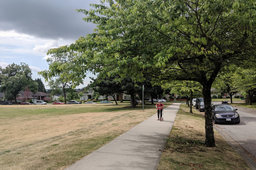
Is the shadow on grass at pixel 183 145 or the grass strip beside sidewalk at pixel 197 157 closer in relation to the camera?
the grass strip beside sidewalk at pixel 197 157

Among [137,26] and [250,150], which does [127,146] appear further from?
[250,150]

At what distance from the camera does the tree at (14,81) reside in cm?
7313

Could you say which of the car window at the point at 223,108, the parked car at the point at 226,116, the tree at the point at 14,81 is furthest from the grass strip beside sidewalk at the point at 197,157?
the tree at the point at 14,81

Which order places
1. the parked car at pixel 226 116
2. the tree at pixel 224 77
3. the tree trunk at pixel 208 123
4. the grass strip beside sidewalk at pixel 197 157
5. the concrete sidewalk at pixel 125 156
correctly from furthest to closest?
the parked car at pixel 226 116 < the tree at pixel 224 77 < the tree trunk at pixel 208 123 < the grass strip beside sidewalk at pixel 197 157 < the concrete sidewalk at pixel 125 156

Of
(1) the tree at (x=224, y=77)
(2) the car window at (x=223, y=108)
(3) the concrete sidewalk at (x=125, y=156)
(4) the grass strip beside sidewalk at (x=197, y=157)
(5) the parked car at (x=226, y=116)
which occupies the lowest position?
(4) the grass strip beside sidewalk at (x=197, y=157)

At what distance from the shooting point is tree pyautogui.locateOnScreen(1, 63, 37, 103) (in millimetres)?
73131

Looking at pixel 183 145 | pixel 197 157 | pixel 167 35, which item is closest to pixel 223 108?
pixel 183 145

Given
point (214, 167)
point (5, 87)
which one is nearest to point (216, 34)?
point (214, 167)

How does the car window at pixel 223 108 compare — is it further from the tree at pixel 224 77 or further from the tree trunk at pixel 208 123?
the tree trunk at pixel 208 123

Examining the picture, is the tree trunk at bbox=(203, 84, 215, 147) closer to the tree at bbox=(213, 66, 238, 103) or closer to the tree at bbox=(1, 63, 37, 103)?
the tree at bbox=(213, 66, 238, 103)

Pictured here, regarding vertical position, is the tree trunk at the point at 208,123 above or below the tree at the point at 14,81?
below

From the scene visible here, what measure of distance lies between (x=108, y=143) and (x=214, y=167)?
143 inches

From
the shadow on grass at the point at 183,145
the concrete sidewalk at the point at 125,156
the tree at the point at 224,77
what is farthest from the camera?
the tree at the point at 224,77

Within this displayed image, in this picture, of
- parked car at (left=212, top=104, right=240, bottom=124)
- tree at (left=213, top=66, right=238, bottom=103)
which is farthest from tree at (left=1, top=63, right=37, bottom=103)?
parked car at (left=212, top=104, right=240, bottom=124)
